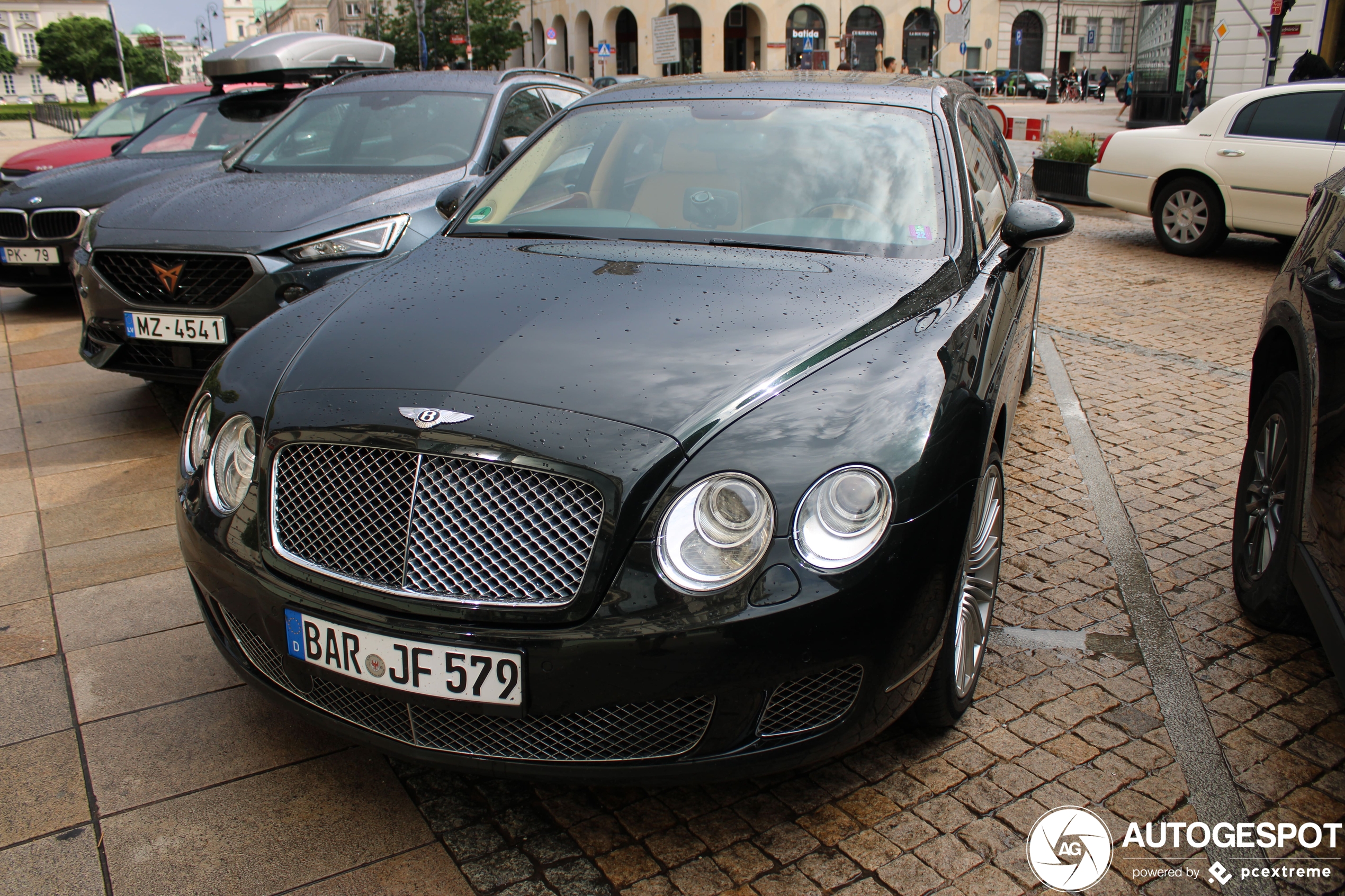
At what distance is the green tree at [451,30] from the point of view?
59125mm

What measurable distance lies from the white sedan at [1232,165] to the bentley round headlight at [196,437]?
28.0ft

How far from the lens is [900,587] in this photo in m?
2.11

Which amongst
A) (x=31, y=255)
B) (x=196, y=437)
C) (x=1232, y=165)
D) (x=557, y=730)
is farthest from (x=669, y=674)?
(x=1232, y=165)

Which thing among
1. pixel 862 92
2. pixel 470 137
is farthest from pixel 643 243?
pixel 470 137

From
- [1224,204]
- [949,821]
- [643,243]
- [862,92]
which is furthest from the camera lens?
[1224,204]

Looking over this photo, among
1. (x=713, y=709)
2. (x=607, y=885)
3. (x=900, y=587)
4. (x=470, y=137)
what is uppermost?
(x=470, y=137)

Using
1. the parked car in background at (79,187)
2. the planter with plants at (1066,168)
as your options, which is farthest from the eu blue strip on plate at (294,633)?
the planter with plants at (1066,168)

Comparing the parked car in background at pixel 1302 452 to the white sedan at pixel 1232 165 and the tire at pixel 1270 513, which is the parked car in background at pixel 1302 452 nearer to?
the tire at pixel 1270 513

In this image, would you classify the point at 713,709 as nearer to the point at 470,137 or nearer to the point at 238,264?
the point at 238,264

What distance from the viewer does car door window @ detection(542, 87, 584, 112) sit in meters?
7.20

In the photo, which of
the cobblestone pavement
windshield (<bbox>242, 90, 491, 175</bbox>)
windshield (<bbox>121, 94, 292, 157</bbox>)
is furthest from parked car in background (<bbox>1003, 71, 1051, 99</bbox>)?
the cobblestone pavement

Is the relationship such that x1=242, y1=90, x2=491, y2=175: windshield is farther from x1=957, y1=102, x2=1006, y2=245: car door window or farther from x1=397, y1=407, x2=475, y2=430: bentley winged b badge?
x1=397, y1=407, x2=475, y2=430: bentley winged b badge

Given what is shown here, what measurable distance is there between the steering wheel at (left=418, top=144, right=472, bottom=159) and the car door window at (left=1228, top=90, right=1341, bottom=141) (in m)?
7.09

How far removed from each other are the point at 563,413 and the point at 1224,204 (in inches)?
361
